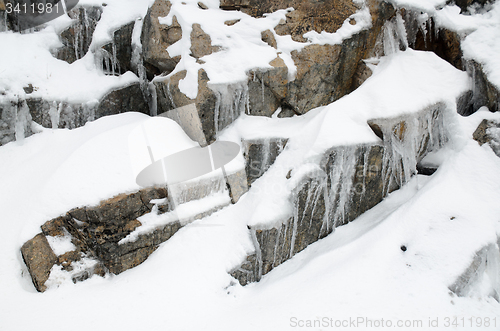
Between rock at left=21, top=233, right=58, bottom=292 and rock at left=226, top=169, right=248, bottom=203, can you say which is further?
rock at left=226, top=169, right=248, bottom=203

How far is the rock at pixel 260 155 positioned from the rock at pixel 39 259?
12.4 feet

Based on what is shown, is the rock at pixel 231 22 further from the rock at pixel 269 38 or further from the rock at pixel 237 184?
the rock at pixel 237 184

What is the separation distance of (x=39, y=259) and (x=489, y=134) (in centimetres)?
834

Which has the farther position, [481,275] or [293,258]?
[293,258]

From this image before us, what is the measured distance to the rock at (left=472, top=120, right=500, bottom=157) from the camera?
5559 mm

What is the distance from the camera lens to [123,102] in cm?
809

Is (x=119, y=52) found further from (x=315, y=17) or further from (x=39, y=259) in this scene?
(x=39, y=259)

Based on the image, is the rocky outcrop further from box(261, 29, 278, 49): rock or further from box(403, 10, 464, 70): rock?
box(403, 10, 464, 70): rock

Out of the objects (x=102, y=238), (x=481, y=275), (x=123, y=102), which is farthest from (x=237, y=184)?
(x=481, y=275)

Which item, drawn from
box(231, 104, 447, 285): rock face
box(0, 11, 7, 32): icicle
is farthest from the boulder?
box(0, 11, 7, 32): icicle

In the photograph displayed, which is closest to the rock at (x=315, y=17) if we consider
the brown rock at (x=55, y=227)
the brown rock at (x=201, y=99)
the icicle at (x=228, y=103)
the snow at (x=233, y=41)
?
the snow at (x=233, y=41)

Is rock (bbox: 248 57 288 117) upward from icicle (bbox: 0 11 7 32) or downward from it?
downward

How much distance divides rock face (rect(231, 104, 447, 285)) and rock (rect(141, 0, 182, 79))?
424 centimetres

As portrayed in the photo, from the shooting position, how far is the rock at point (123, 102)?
25.6ft
